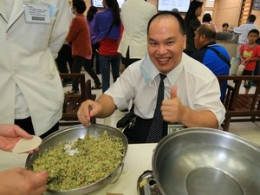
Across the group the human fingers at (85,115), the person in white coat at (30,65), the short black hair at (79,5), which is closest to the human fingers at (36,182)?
the human fingers at (85,115)

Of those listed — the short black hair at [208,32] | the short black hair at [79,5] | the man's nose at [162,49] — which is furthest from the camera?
the short black hair at [79,5]

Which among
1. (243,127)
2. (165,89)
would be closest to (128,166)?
(165,89)

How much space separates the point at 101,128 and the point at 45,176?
19.0 inches

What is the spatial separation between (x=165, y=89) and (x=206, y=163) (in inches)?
24.5

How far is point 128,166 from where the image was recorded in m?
0.94

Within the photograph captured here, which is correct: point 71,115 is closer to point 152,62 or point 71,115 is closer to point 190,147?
point 152,62

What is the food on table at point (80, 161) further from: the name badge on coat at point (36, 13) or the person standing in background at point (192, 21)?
the person standing in background at point (192, 21)

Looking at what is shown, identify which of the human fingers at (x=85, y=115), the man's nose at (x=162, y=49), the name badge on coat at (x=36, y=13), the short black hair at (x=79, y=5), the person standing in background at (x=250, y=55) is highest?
the short black hair at (x=79, y=5)

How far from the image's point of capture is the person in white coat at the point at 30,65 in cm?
107

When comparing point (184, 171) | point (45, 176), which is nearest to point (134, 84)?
point (184, 171)

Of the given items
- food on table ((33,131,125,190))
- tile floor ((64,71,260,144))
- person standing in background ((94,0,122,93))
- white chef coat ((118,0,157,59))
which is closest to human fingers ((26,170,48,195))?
food on table ((33,131,125,190))

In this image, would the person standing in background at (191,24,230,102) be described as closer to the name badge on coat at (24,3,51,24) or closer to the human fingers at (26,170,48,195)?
the name badge on coat at (24,3,51,24)

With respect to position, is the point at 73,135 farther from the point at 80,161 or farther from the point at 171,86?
the point at 171,86

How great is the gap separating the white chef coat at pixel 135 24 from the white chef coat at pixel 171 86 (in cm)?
148
